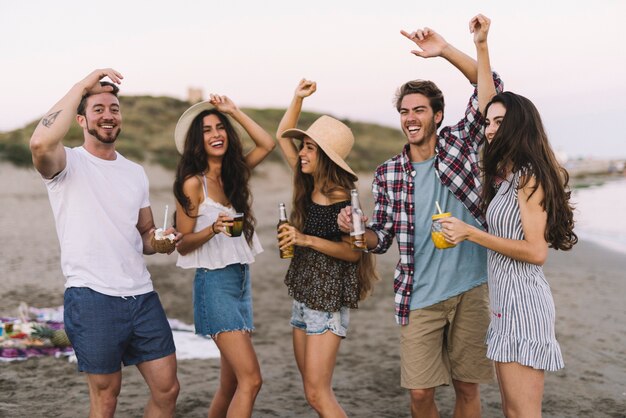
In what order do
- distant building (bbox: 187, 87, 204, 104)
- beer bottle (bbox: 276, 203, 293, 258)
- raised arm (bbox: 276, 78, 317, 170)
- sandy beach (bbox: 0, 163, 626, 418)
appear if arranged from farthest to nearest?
distant building (bbox: 187, 87, 204, 104) < sandy beach (bbox: 0, 163, 626, 418) < raised arm (bbox: 276, 78, 317, 170) < beer bottle (bbox: 276, 203, 293, 258)

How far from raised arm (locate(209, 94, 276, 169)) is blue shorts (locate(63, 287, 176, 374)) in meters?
1.38

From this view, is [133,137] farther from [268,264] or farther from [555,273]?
[555,273]

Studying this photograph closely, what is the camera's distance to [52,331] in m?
7.50

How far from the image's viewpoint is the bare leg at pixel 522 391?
339 cm

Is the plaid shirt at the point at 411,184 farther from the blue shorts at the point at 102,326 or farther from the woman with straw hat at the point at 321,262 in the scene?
the blue shorts at the point at 102,326

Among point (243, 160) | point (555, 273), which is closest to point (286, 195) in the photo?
point (555, 273)

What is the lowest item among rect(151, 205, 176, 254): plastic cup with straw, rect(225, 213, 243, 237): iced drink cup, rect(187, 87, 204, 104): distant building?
rect(151, 205, 176, 254): plastic cup with straw

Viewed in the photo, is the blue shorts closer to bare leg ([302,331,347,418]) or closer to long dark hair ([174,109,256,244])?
long dark hair ([174,109,256,244])

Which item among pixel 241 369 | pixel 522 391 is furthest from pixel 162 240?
pixel 522 391

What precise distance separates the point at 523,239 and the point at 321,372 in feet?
4.88

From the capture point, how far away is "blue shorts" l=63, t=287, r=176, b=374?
3871 millimetres

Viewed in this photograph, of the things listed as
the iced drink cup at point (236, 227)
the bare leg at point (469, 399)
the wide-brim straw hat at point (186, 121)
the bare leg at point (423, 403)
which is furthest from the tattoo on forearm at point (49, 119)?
the bare leg at point (469, 399)

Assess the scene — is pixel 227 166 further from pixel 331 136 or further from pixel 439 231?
pixel 439 231

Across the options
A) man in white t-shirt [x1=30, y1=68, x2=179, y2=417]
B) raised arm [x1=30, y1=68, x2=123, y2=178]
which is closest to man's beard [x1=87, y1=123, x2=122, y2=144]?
man in white t-shirt [x1=30, y1=68, x2=179, y2=417]
